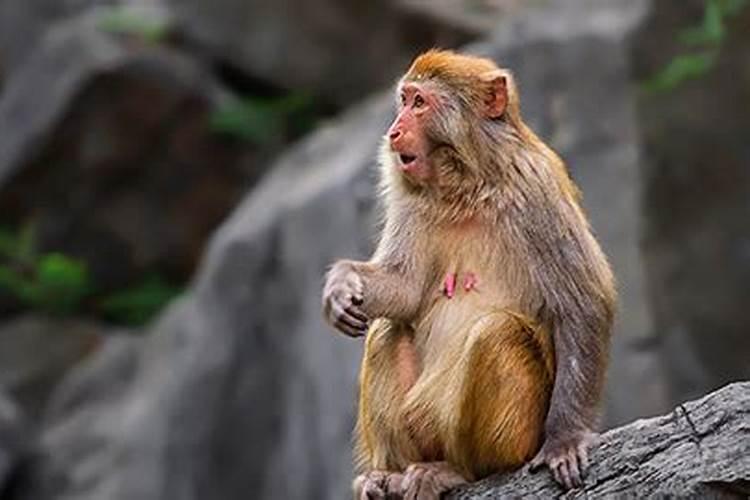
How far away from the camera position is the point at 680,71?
40.2ft

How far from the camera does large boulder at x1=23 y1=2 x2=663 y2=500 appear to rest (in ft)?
40.5

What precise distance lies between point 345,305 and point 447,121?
78 cm

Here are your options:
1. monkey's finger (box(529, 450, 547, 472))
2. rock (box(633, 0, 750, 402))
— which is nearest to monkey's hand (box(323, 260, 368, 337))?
monkey's finger (box(529, 450, 547, 472))

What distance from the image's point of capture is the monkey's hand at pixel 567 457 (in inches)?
257

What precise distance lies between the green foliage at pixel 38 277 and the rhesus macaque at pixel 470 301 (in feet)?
34.5

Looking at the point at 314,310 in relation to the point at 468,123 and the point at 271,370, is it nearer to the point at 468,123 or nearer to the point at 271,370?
the point at 271,370

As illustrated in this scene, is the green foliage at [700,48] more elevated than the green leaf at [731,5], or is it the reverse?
the green leaf at [731,5]

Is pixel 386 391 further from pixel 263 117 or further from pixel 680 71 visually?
pixel 263 117

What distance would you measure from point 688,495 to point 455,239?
140cm

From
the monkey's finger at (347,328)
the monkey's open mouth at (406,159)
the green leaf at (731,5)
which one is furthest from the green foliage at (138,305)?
the monkey's finger at (347,328)

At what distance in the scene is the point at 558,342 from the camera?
22.4ft

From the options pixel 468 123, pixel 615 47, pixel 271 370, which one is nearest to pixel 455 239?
pixel 468 123

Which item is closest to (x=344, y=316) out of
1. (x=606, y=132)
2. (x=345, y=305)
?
(x=345, y=305)

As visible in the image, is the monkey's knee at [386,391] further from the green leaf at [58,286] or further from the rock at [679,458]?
the green leaf at [58,286]
